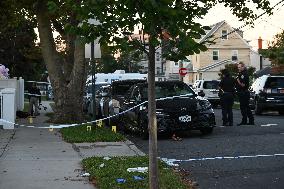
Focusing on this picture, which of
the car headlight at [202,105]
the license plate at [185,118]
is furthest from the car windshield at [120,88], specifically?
the license plate at [185,118]

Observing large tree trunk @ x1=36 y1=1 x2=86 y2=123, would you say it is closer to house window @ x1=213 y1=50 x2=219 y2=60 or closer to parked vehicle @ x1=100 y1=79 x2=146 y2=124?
parked vehicle @ x1=100 y1=79 x2=146 y2=124

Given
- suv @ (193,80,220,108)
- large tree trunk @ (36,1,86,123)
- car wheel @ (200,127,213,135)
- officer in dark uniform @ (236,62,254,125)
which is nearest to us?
car wheel @ (200,127,213,135)

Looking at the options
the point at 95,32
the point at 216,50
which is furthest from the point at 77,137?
the point at 216,50

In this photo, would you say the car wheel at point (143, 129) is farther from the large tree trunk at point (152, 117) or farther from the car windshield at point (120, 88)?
the large tree trunk at point (152, 117)

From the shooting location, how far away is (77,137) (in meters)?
13.7

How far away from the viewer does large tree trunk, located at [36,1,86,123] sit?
61.8ft

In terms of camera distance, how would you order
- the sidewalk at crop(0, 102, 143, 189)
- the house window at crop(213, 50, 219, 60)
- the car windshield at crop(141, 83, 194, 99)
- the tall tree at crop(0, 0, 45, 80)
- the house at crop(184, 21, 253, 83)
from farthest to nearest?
the house window at crop(213, 50, 219, 60) → the house at crop(184, 21, 253, 83) → the tall tree at crop(0, 0, 45, 80) → the car windshield at crop(141, 83, 194, 99) → the sidewalk at crop(0, 102, 143, 189)

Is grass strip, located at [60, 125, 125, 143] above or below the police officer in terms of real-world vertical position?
below

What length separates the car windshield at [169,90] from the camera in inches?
578

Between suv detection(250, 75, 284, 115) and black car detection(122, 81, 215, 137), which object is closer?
black car detection(122, 81, 215, 137)

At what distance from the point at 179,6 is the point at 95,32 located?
2.88ft

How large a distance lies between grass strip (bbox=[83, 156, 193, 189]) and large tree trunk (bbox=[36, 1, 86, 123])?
9.02m

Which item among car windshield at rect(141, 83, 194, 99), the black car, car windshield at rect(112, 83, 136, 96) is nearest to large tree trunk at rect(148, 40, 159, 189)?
the black car

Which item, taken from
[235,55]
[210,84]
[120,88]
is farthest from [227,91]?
[235,55]
